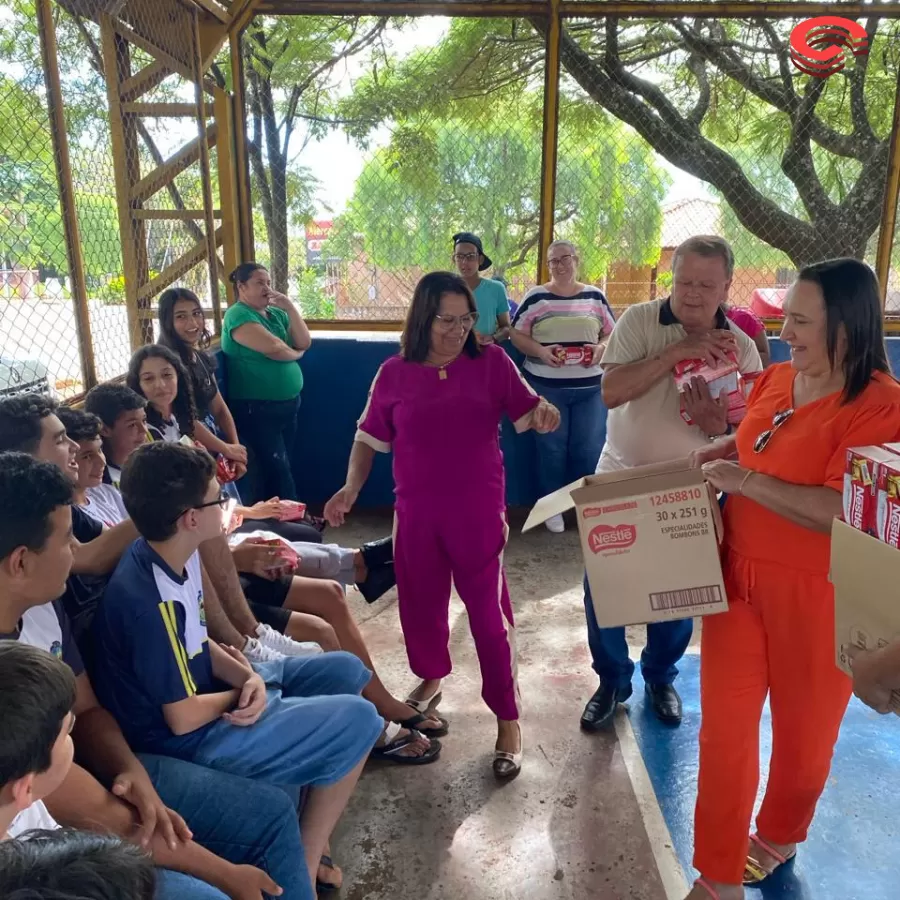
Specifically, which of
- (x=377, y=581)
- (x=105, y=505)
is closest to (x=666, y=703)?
(x=377, y=581)

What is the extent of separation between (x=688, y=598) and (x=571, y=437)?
2.64 m

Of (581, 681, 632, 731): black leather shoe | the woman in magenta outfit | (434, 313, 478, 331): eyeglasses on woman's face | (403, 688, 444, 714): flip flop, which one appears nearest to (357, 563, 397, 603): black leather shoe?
the woman in magenta outfit

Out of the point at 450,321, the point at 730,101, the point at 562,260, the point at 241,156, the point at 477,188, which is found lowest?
the point at 450,321

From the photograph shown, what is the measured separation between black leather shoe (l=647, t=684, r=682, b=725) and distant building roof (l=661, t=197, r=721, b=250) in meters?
3.08

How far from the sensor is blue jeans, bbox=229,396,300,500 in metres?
4.02

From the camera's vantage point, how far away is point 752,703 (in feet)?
5.78

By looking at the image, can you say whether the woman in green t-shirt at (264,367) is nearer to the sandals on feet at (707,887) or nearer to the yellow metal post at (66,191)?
the yellow metal post at (66,191)

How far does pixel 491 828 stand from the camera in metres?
2.14

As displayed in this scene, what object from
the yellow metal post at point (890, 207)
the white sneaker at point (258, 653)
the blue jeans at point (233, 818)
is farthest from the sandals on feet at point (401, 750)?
the yellow metal post at point (890, 207)

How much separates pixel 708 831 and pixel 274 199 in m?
3.98

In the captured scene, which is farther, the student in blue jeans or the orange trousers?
the orange trousers

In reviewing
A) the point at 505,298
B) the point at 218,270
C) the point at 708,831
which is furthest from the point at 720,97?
the point at 708,831

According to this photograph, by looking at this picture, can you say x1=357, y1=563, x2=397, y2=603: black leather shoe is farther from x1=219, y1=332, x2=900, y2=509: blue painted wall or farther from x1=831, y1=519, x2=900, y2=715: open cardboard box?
x1=219, y1=332, x2=900, y2=509: blue painted wall

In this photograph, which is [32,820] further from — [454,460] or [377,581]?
[377,581]
